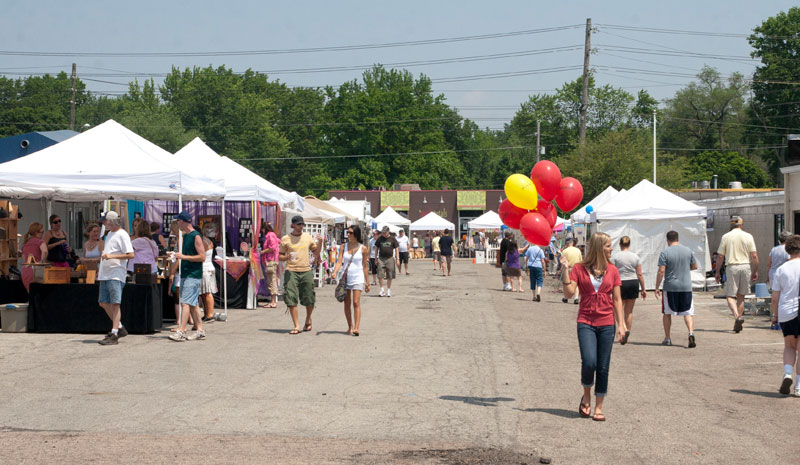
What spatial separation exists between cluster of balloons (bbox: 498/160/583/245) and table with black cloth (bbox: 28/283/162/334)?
5899mm

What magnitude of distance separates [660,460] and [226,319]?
10.6m

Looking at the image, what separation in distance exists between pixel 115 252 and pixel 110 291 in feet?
1.93

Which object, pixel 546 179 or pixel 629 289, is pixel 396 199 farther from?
pixel 546 179

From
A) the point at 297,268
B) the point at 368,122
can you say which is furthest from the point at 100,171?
the point at 368,122

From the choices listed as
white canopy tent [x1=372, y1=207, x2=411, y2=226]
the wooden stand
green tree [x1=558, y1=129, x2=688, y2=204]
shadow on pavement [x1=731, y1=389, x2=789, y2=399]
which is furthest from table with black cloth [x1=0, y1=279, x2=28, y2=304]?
white canopy tent [x1=372, y1=207, x2=411, y2=226]

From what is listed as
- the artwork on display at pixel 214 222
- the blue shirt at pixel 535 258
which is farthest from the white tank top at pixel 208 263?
the blue shirt at pixel 535 258

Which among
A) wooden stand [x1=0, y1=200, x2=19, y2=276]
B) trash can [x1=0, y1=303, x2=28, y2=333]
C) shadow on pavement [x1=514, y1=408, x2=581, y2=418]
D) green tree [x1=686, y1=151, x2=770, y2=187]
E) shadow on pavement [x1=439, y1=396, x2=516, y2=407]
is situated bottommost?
shadow on pavement [x1=514, y1=408, x2=581, y2=418]

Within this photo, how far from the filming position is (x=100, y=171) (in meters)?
12.9

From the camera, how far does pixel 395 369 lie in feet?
32.3

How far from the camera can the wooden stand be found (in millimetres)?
14555

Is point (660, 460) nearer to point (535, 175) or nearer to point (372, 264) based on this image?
point (535, 175)

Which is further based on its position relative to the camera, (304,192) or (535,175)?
(304,192)

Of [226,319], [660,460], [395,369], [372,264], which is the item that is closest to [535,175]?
[395,369]

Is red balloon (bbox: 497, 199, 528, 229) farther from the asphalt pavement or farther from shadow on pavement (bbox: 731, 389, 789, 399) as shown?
shadow on pavement (bbox: 731, 389, 789, 399)
